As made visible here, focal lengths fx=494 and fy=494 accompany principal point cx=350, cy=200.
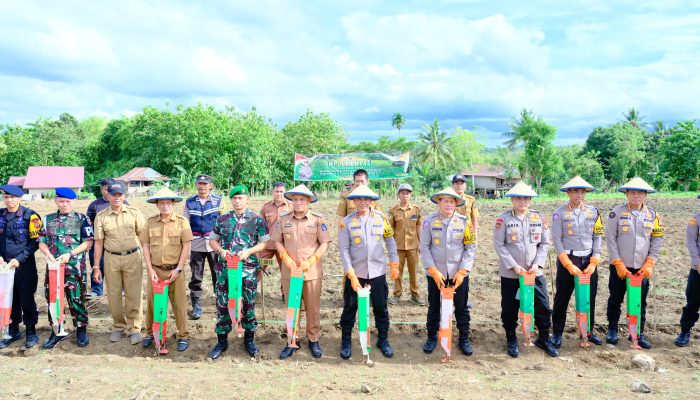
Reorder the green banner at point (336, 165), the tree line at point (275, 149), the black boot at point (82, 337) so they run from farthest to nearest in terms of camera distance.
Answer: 1. the tree line at point (275, 149)
2. the green banner at point (336, 165)
3. the black boot at point (82, 337)

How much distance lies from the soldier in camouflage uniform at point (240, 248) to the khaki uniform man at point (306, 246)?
9.8 inches

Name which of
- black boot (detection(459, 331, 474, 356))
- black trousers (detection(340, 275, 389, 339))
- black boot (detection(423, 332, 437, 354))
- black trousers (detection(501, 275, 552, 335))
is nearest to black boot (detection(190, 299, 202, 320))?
black trousers (detection(340, 275, 389, 339))

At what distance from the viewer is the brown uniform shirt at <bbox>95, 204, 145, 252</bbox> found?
562cm

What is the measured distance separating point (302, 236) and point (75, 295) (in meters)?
A: 2.76

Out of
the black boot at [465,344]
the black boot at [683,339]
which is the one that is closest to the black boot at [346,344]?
the black boot at [465,344]

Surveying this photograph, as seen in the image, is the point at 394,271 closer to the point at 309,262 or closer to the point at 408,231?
the point at 309,262

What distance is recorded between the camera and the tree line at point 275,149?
31.7m

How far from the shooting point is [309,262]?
5.26m

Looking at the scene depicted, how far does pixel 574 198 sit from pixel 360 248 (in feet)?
8.10

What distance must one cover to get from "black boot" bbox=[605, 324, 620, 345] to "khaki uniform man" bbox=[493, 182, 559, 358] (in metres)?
0.79

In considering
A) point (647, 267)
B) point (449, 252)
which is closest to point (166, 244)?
point (449, 252)

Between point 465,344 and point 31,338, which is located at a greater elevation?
point 465,344

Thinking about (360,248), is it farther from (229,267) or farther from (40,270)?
(40,270)

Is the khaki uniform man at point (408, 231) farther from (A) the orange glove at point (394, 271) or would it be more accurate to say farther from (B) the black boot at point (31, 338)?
(B) the black boot at point (31, 338)
